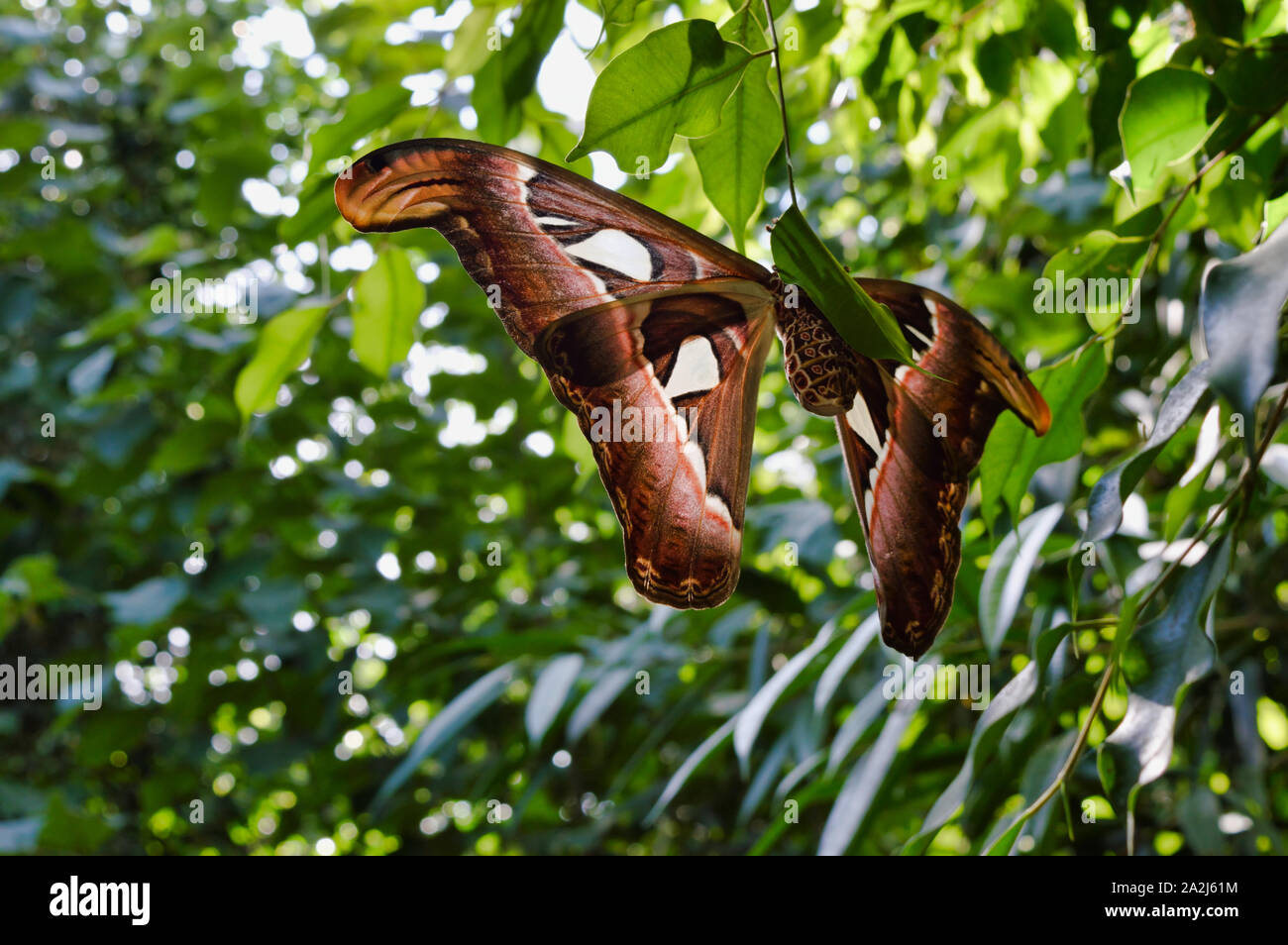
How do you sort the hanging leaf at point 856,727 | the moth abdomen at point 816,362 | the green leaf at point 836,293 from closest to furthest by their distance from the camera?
1. the green leaf at point 836,293
2. the moth abdomen at point 816,362
3. the hanging leaf at point 856,727

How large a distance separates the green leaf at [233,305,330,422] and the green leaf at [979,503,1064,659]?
0.63 m

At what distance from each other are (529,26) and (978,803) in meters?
0.70

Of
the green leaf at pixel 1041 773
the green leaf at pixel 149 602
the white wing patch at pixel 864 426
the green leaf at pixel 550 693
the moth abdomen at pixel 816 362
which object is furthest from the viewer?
the green leaf at pixel 149 602

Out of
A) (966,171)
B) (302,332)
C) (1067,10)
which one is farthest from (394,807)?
(1067,10)

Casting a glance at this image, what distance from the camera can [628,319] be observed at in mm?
578

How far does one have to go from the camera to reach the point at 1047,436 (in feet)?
2.48

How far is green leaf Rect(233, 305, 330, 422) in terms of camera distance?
0.96m

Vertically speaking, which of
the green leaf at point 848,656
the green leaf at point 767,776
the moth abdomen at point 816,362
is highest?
the moth abdomen at point 816,362

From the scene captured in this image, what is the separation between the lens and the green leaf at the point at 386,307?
0.96m

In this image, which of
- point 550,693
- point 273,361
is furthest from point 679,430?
point 550,693

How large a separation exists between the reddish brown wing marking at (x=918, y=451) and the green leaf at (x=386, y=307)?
1.50 ft

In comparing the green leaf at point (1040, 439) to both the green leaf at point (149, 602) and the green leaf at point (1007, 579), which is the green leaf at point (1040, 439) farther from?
the green leaf at point (149, 602)

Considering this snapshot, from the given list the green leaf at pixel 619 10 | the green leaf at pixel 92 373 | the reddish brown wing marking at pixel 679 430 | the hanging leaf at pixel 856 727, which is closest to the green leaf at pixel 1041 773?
the hanging leaf at pixel 856 727

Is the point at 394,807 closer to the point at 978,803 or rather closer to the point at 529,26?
the point at 978,803
